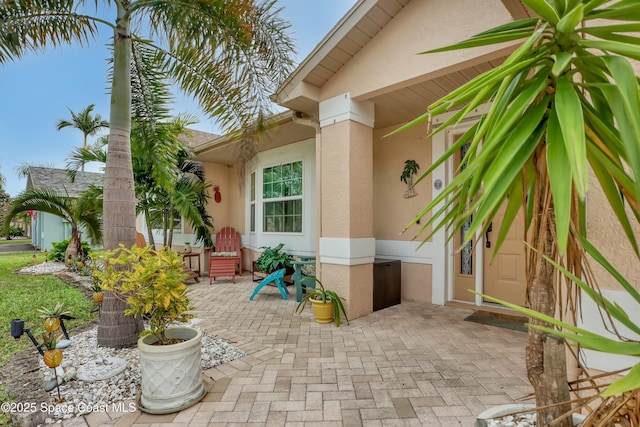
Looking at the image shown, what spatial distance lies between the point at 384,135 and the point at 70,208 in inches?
347

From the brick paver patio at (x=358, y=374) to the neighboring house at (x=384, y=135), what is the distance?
744 mm

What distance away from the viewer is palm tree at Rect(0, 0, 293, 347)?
128 inches

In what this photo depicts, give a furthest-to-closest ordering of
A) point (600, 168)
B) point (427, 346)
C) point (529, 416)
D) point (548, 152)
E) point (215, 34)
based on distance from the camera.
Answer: point (215, 34) < point (427, 346) < point (529, 416) < point (600, 168) < point (548, 152)

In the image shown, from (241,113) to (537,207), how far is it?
3817 millimetres

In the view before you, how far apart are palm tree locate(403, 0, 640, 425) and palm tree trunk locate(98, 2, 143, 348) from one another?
10.9ft

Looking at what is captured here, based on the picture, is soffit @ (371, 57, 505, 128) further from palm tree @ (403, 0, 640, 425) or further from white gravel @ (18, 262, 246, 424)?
white gravel @ (18, 262, 246, 424)

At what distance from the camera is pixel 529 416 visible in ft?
4.61

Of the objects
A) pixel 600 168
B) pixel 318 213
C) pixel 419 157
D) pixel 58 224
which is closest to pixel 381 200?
pixel 419 157

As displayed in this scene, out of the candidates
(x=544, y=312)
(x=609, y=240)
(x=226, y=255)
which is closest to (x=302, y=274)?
(x=226, y=255)

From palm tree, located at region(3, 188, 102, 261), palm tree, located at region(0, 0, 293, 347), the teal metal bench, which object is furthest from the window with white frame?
palm tree, located at region(3, 188, 102, 261)

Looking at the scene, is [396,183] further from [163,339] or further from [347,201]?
[163,339]

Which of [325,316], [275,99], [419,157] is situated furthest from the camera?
[419,157]

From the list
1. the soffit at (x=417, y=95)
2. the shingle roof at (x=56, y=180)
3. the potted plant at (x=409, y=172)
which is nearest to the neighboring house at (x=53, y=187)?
the shingle roof at (x=56, y=180)

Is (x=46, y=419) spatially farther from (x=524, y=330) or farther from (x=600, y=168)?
(x=524, y=330)
